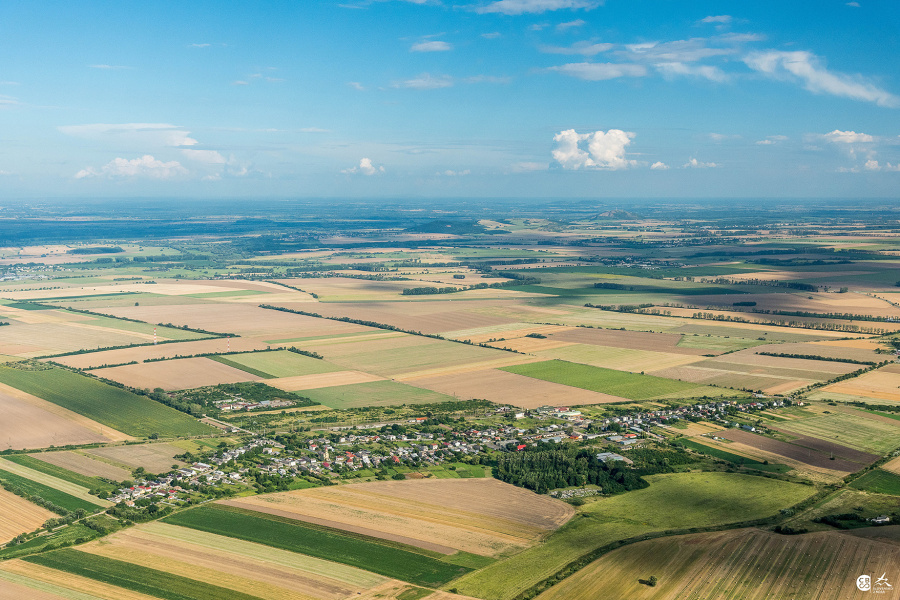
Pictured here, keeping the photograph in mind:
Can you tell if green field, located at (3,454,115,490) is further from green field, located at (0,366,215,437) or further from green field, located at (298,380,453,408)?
green field, located at (298,380,453,408)

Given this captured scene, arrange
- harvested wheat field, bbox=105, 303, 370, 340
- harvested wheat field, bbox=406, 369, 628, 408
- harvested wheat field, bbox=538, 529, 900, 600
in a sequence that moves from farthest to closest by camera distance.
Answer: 1. harvested wheat field, bbox=105, 303, 370, 340
2. harvested wheat field, bbox=406, 369, 628, 408
3. harvested wheat field, bbox=538, 529, 900, 600

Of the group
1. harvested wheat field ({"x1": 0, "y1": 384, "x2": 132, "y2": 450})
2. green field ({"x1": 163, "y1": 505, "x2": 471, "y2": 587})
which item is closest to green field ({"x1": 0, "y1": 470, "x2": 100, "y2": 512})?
green field ({"x1": 163, "y1": 505, "x2": 471, "y2": 587})

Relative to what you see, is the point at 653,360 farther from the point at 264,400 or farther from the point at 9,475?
the point at 9,475

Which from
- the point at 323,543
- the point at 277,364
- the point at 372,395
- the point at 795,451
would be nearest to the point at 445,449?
the point at 323,543

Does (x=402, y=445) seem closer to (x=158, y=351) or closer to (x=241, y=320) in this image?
(x=158, y=351)

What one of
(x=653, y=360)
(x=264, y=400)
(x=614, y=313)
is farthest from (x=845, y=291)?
(x=264, y=400)

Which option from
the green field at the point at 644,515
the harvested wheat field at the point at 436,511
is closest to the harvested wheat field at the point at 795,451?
the green field at the point at 644,515
